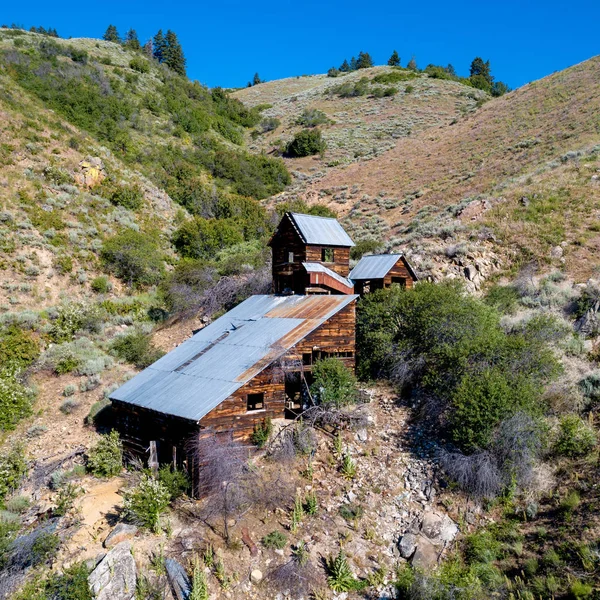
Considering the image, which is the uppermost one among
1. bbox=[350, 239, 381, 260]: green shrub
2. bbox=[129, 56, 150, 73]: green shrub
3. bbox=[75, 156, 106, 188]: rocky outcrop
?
bbox=[129, 56, 150, 73]: green shrub

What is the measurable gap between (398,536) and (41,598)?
7762 millimetres

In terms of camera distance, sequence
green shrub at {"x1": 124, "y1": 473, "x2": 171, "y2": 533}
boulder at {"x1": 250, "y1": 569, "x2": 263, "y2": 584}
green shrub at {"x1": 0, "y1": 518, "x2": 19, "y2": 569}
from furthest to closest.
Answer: green shrub at {"x1": 124, "y1": 473, "x2": 171, "y2": 533}
green shrub at {"x1": 0, "y1": 518, "x2": 19, "y2": 569}
boulder at {"x1": 250, "y1": 569, "x2": 263, "y2": 584}

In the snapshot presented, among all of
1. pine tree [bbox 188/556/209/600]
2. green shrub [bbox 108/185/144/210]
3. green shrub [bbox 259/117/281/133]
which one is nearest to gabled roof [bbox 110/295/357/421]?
pine tree [bbox 188/556/209/600]

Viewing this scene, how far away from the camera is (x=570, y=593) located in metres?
9.60

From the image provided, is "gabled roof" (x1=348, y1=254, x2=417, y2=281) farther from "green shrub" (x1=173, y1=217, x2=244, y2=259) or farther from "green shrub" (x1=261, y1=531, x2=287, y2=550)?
"green shrub" (x1=173, y1=217, x2=244, y2=259)

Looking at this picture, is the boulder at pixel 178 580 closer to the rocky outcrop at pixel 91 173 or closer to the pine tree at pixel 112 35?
the rocky outcrop at pixel 91 173

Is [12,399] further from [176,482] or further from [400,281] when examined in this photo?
[400,281]

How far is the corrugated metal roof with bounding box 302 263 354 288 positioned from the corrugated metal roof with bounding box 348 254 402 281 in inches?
57.9

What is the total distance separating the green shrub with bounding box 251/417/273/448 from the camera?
14211 mm

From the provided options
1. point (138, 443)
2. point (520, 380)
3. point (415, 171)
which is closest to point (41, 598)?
point (138, 443)

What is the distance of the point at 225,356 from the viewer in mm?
16391

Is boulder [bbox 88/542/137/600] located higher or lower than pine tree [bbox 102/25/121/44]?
lower

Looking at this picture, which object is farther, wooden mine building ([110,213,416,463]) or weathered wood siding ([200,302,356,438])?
wooden mine building ([110,213,416,463])

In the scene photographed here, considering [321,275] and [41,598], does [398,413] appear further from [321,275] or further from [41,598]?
[41,598]
